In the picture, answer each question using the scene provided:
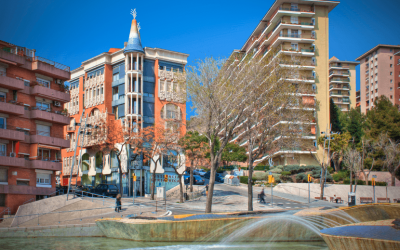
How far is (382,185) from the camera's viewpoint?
163ft

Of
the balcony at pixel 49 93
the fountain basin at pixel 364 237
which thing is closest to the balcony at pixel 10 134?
the balcony at pixel 49 93

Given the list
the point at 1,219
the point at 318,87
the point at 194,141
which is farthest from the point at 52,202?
the point at 318,87

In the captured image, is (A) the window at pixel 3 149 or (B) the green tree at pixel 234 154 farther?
(B) the green tree at pixel 234 154

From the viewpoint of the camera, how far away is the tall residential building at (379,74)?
9169 cm

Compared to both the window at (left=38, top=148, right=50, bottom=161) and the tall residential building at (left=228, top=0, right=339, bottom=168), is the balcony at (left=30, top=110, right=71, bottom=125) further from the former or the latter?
the tall residential building at (left=228, top=0, right=339, bottom=168)

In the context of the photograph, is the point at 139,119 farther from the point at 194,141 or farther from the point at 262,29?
the point at 262,29

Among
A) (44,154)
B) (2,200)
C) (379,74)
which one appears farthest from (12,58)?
(379,74)

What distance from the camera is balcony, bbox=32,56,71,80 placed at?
36.4 meters

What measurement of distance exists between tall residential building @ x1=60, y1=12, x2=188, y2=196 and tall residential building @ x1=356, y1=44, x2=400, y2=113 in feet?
186

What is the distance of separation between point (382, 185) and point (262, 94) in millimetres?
32661

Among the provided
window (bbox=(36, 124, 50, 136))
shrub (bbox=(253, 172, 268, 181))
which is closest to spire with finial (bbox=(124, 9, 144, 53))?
window (bbox=(36, 124, 50, 136))

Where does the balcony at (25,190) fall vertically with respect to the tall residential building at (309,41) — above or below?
below

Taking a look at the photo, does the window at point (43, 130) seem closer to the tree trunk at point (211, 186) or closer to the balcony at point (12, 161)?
the balcony at point (12, 161)

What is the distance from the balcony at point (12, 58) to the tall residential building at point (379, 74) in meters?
77.9
